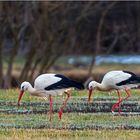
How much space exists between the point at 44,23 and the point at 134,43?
473 inches

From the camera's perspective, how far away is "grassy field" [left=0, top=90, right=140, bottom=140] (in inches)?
469

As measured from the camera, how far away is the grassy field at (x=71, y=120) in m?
11.9

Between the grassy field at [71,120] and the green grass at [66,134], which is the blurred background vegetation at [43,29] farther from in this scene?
the green grass at [66,134]

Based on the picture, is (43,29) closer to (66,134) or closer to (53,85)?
(53,85)

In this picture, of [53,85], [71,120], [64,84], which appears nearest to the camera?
[71,120]

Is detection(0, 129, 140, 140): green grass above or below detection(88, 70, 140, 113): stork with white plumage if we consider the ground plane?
below

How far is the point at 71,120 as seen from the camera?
13.4 meters

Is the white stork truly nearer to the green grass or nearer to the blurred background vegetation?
the green grass

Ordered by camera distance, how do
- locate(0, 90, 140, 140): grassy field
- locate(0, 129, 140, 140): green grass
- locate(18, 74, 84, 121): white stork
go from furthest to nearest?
locate(18, 74, 84, 121): white stork, locate(0, 90, 140, 140): grassy field, locate(0, 129, 140, 140): green grass

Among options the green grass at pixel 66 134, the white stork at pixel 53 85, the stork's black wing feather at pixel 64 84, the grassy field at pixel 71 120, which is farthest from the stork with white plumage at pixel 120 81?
the green grass at pixel 66 134

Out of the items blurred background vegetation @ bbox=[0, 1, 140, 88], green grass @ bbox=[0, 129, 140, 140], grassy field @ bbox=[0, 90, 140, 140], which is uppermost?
blurred background vegetation @ bbox=[0, 1, 140, 88]

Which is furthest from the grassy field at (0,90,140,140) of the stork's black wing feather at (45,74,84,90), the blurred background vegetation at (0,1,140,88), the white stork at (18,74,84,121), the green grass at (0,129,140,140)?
the blurred background vegetation at (0,1,140,88)

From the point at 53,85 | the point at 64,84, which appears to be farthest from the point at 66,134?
the point at 53,85

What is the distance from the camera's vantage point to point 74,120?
43.9 ft
